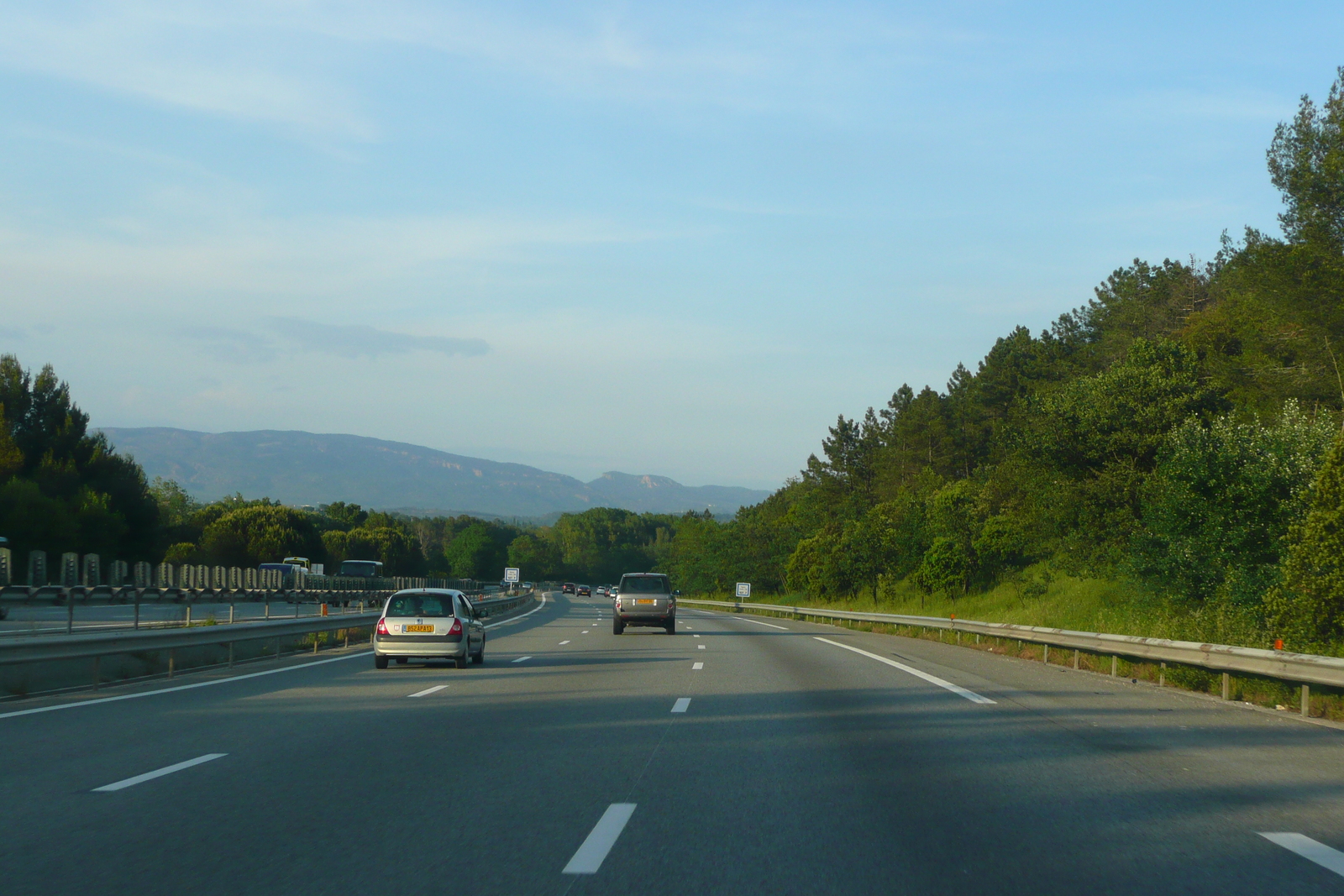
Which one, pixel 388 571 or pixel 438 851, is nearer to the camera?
pixel 438 851

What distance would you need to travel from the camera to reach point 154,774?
376 inches

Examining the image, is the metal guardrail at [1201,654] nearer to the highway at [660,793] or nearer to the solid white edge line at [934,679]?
the highway at [660,793]

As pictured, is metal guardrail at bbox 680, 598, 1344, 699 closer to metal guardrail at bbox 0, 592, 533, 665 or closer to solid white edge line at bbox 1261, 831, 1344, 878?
solid white edge line at bbox 1261, 831, 1344, 878

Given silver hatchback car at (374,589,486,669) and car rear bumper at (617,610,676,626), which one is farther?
car rear bumper at (617,610,676,626)

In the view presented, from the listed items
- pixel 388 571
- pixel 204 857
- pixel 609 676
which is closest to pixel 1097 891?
pixel 204 857

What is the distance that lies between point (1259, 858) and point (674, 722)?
728 cm

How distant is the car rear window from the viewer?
2200 centimetres

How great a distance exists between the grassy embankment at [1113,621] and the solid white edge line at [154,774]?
40.1 feet

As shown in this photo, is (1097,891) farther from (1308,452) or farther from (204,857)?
(1308,452)

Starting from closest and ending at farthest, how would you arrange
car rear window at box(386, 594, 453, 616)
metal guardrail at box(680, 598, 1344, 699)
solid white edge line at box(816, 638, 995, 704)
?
1. metal guardrail at box(680, 598, 1344, 699)
2. solid white edge line at box(816, 638, 995, 704)
3. car rear window at box(386, 594, 453, 616)

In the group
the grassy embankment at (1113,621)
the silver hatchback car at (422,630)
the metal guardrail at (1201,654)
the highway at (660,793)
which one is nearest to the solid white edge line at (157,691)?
the highway at (660,793)

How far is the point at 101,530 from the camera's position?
240 feet

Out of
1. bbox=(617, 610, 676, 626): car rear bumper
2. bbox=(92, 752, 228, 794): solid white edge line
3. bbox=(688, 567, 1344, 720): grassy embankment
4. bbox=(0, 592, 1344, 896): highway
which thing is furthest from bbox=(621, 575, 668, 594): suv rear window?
bbox=(92, 752, 228, 794): solid white edge line

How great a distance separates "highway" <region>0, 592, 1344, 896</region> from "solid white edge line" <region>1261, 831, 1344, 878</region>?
0.16 ft
